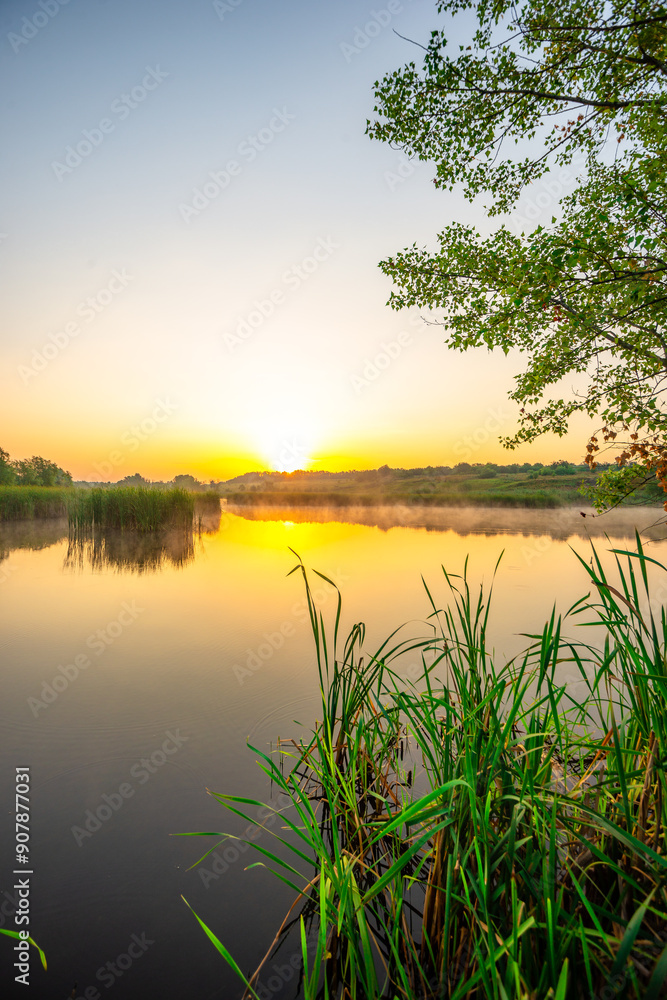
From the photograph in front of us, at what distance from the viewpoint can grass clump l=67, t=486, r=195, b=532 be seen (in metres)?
15.4

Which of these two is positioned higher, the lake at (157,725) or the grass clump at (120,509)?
the grass clump at (120,509)

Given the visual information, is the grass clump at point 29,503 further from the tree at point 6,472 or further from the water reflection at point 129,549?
the tree at point 6,472

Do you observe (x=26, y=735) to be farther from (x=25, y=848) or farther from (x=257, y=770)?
(x=257, y=770)

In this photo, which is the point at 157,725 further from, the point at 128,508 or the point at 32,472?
the point at 32,472

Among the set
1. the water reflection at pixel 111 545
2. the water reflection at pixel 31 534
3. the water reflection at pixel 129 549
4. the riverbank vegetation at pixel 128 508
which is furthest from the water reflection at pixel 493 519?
the water reflection at pixel 31 534

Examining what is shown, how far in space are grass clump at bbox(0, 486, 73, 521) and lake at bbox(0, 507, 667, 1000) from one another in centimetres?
1091

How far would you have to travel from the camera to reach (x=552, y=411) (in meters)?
6.04

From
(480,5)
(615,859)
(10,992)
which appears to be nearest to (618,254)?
(480,5)

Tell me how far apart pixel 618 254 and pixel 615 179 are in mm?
1821

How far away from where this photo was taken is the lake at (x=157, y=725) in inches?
76.7

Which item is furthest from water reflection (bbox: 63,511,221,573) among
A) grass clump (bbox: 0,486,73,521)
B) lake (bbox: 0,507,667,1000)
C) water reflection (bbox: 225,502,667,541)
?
water reflection (bbox: 225,502,667,541)

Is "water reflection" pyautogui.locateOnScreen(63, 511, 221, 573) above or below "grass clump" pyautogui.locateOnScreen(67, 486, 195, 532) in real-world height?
below

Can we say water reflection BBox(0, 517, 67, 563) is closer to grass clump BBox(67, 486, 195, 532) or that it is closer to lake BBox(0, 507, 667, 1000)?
grass clump BBox(67, 486, 195, 532)

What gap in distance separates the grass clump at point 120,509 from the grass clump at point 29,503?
4254 mm
